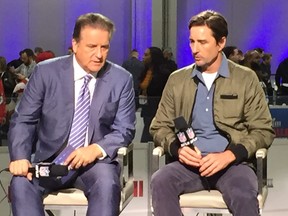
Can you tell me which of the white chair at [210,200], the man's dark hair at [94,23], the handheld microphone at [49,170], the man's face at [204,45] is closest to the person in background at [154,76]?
the man's face at [204,45]

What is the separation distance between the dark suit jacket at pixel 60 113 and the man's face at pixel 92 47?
0.32 feet

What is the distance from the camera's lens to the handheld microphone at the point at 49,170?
10.3 ft

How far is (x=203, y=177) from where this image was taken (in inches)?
133

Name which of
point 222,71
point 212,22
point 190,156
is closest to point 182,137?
point 190,156

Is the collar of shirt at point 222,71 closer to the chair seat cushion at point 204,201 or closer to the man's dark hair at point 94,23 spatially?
the man's dark hair at point 94,23

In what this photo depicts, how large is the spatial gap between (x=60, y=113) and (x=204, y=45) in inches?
30.1

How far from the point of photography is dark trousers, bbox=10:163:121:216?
10.3 feet

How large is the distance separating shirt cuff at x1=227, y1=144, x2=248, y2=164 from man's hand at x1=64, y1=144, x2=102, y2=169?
64 cm

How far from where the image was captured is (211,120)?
346 cm

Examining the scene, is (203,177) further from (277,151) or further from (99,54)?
(277,151)

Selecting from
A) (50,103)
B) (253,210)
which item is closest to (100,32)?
(50,103)

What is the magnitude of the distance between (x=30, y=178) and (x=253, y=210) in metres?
1.01

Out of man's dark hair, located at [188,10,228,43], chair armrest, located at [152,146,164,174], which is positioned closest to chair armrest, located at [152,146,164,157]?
chair armrest, located at [152,146,164,174]

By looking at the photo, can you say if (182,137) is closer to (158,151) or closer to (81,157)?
(158,151)
